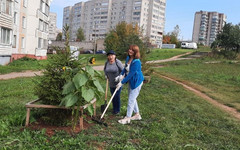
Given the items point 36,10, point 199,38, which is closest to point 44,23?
point 36,10

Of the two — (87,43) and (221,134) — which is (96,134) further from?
(87,43)

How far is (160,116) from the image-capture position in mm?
6516

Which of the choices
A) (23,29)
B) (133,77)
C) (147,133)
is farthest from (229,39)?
(147,133)

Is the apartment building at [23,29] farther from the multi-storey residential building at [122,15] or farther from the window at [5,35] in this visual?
the multi-storey residential building at [122,15]

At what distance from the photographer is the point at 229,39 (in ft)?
115

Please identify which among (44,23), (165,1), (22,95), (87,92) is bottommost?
(22,95)

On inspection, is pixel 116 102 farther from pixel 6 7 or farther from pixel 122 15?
pixel 122 15

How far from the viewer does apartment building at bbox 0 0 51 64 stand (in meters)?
20.5

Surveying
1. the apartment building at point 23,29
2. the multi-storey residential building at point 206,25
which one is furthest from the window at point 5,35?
the multi-storey residential building at point 206,25

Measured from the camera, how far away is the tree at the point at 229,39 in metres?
34.6

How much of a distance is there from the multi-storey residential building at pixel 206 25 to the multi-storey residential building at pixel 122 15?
127 ft

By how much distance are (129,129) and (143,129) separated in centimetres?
32

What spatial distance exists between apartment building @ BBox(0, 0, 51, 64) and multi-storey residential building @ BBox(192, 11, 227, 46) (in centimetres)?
12610

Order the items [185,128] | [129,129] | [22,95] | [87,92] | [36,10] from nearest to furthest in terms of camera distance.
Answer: [87,92]
[129,129]
[185,128]
[22,95]
[36,10]
